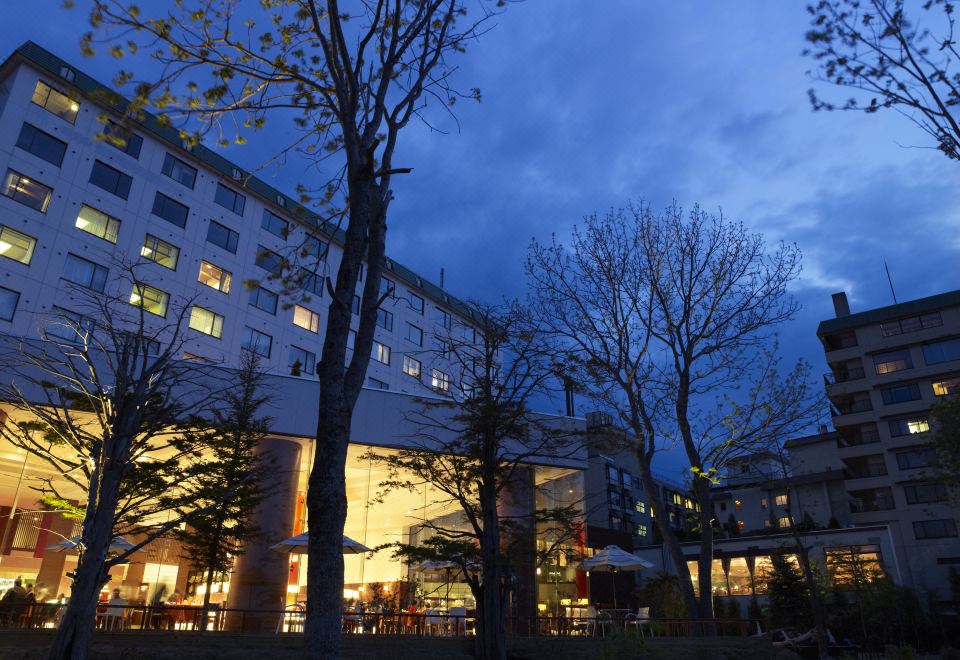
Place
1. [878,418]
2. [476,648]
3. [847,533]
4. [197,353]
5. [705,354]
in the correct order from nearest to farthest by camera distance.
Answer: [476,648] → [705,354] → [197,353] → [847,533] → [878,418]

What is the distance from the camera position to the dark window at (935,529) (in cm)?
4344

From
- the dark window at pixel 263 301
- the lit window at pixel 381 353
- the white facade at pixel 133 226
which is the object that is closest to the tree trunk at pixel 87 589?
the white facade at pixel 133 226

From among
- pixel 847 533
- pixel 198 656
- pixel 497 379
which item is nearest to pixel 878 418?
pixel 847 533

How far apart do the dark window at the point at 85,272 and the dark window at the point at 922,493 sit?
53088 mm

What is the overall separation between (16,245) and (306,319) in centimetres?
1569

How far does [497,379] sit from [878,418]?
4455cm

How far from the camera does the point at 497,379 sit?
18594mm

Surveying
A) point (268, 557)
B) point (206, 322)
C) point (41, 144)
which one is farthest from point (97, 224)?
point (268, 557)

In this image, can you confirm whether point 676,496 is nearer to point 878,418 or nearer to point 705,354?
point 878,418

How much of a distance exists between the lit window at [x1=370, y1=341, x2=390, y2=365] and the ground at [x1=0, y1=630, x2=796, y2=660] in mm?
27591

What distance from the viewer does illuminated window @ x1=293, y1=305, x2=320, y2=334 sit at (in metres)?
37.8

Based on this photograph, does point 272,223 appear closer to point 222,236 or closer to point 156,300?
point 222,236

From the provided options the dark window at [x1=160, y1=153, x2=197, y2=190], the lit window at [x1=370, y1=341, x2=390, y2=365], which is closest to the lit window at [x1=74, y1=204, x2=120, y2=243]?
the dark window at [x1=160, y1=153, x2=197, y2=190]

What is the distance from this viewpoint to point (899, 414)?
48.8 m
